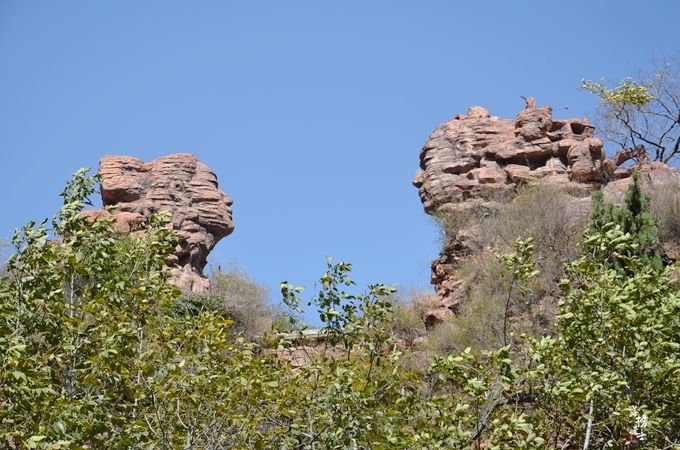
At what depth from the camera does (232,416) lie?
855 cm

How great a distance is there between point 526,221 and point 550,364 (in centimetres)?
1989

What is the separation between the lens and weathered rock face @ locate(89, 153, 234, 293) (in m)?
35.8

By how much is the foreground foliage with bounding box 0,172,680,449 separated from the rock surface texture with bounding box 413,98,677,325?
20.4 meters

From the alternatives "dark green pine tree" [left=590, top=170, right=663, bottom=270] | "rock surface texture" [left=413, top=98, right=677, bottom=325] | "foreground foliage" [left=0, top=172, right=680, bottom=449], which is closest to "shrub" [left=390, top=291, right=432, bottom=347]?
"rock surface texture" [left=413, top=98, right=677, bottom=325]

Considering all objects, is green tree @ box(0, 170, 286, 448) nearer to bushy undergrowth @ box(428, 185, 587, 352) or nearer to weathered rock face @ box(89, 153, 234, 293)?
bushy undergrowth @ box(428, 185, 587, 352)

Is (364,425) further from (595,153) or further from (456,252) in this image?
(595,153)

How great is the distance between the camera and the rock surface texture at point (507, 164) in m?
31.4

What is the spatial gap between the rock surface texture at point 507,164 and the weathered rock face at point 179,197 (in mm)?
7904

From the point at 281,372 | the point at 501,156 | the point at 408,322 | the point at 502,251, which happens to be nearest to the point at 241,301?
the point at 408,322

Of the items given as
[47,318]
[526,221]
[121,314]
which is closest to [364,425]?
[121,314]

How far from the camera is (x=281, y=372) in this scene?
901 centimetres
